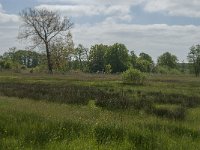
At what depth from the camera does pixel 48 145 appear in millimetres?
10156

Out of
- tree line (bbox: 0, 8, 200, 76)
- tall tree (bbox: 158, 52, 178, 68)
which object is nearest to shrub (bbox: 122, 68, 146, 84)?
tree line (bbox: 0, 8, 200, 76)

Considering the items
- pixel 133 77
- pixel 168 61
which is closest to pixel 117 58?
pixel 168 61

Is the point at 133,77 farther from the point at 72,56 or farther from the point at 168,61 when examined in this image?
the point at 168,61

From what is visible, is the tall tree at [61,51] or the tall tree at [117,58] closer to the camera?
the tall tree at [61,51]

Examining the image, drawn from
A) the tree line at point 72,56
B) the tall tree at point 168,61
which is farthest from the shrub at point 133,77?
the tall tree at point 168,61

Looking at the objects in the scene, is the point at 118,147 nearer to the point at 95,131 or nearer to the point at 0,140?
the point at 95,131

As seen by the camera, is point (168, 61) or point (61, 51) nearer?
point (61, 51)

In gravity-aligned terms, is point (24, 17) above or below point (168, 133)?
above

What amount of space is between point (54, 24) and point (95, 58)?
59.6 meters

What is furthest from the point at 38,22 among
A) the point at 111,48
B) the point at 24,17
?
the point at 111,48

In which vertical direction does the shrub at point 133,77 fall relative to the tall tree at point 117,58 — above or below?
below

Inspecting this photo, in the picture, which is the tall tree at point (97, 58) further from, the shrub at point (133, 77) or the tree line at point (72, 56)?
the shrub at point (133, 77)

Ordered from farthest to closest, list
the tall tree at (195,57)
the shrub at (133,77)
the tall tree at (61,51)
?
1. the tall tree at (195,57)
2. the tall tree at (61,51)
3. the shrub at (133,77)

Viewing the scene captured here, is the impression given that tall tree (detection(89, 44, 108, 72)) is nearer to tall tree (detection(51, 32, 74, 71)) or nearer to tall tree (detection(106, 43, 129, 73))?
tall tree (detection(106, 43, 129, 73))
